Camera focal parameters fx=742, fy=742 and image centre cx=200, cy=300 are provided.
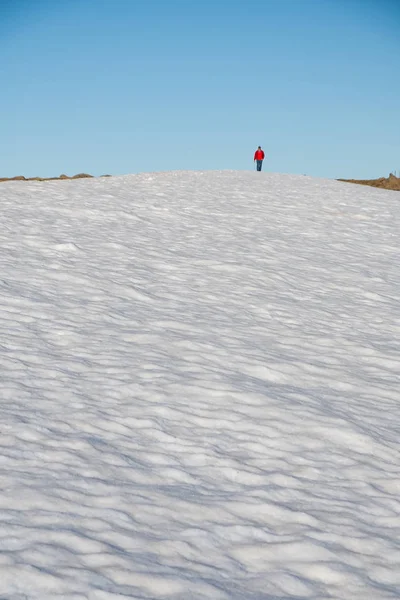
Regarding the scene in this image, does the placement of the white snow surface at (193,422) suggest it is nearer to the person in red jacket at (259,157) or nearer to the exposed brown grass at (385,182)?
the person in red jacket at (259,157)

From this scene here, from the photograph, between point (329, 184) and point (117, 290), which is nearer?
point (117, 290)

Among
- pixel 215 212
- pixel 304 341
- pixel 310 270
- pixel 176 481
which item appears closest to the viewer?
pixel 176 481

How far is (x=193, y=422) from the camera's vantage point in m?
6.00

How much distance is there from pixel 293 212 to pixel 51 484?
625 inches

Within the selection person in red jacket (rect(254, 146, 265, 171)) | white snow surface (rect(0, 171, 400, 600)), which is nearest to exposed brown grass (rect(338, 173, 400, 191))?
person in red jacket (rect(254, 146, 265, 171))

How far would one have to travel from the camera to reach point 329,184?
30.3 metres

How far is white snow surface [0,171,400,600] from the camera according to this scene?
3.95 metres

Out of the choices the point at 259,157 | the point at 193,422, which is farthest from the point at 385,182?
the point at 193,422

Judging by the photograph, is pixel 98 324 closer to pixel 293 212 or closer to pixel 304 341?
pixel 304 341

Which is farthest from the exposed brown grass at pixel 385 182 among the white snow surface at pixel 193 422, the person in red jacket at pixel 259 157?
the white snow surface at pixel 193 422

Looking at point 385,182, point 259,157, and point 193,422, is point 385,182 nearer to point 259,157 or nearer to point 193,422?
point 259,157

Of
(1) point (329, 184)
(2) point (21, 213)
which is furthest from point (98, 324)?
(1) point (329, 184)

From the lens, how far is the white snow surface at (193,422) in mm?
3945

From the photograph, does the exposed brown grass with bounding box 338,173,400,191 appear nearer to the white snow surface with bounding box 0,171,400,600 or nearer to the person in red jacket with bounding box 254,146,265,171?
the person in red jacket with bounding box 254,146,265,171
